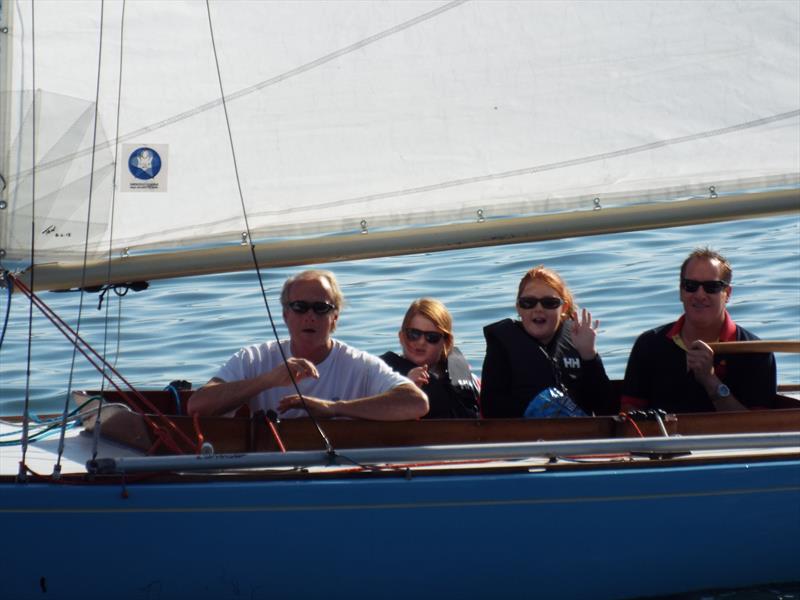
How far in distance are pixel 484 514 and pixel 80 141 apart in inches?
65.1

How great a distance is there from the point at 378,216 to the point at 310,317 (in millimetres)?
457

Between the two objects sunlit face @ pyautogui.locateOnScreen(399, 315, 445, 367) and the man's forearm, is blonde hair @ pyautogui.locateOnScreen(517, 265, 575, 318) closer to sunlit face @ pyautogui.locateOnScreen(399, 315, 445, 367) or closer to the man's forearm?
sunlit face @ pyautogui.locateOnScreen(399, 315, 445, 367)

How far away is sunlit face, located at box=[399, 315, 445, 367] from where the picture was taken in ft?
16.5

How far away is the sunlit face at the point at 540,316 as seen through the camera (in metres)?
4.95

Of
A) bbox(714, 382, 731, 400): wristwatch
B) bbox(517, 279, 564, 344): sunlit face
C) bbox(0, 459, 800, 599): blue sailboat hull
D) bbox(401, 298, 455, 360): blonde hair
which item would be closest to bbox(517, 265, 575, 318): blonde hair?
bbox(517, 279, 564, 344): sunlit face

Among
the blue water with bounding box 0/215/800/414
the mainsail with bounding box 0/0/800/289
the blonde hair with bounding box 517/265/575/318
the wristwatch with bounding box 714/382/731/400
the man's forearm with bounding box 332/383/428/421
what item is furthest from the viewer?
the blue water with bounding box 0/215/800/414

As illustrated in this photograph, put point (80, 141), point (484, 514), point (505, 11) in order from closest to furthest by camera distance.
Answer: point (484, 514) < point (80, 141) < point (505, 11)

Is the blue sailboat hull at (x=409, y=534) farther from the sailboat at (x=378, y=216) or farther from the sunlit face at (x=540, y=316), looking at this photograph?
the sunlit face at (x=540, y=316)

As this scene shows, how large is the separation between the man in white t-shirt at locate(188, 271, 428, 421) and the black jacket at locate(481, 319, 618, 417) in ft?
1.53

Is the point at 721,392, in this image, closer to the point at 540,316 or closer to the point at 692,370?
the point at 692,370

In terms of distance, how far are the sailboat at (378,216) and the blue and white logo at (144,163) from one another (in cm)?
1

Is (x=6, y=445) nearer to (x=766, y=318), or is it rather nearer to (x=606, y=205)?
(x=606, y=205)

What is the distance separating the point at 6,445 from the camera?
475 centimetres

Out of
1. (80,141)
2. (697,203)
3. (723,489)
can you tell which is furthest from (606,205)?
(80,141)
